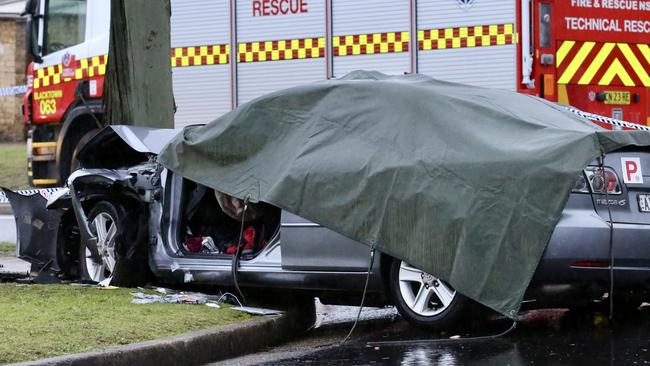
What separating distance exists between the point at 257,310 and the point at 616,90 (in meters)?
6.46

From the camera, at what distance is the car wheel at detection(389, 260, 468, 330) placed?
7.20 meters

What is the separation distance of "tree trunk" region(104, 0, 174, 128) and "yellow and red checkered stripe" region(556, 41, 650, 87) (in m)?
4.22

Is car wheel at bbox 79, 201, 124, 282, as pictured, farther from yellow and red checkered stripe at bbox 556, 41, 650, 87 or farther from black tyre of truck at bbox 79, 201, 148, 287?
yellow and red checkered stripe at bbox 556, 41, 650, 87

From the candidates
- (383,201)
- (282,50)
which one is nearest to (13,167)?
(282,50)

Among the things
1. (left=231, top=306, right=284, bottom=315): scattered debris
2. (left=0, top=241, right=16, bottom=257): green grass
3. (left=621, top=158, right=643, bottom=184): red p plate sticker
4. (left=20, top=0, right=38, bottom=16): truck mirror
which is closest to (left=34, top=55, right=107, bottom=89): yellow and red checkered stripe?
(left=20, top=0, right=38, bottom=16): truck mirror

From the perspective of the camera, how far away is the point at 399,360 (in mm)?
6609

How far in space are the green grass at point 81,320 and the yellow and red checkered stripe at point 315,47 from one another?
18.7 ft

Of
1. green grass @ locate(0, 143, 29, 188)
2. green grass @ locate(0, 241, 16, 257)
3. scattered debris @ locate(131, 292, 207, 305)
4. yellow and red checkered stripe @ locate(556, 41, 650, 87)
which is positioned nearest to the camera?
scattered debris @ locate(131, 292, 207, 305)

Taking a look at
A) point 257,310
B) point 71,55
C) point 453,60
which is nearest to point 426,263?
point 257,310

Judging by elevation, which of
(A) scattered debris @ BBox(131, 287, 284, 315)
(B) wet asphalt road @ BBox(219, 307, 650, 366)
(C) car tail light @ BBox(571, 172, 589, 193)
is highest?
(C) car tail light @ BBox(571, 172, 589, 193)

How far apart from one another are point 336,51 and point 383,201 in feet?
22.2

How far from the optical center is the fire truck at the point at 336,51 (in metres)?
12.8

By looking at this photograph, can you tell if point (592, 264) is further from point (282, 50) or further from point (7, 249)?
point (282, 50)

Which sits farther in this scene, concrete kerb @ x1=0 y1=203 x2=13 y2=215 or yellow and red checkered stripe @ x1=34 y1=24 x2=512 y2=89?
concrete kerb @ x1=0 y1=203 x2=13 y2=215
